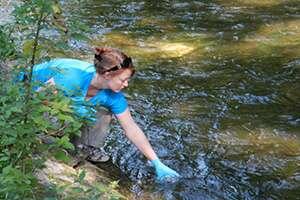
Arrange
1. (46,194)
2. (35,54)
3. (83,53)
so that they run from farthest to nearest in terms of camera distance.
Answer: (83,53) → (46,194) → (35,54)

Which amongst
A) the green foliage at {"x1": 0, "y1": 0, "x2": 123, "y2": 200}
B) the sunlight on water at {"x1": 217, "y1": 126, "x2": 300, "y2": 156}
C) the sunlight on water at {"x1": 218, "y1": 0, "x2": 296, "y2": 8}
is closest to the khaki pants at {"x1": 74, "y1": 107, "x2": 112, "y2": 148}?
the sunlight on water at {"x1": 217, "y1": 126, "x2": 300, "y2": 156}

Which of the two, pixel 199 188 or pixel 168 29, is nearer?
pixel 199 188

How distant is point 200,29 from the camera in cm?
741

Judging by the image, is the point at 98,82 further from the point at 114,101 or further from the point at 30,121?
the point at 30,121

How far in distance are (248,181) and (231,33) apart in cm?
315

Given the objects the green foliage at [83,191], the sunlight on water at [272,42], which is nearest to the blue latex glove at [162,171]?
the green foliage at [83,191]

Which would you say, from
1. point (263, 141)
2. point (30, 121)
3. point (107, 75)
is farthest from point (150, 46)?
point (30, 121)

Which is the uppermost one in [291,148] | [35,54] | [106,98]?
[35,54]

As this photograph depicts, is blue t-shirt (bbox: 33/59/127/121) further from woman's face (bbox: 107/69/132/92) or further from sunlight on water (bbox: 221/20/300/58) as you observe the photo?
sunlight on water (bbox: 221/20/300/58)

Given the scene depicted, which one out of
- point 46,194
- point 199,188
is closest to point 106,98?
point 199,188

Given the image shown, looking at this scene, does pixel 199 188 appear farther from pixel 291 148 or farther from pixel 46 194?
pixel 46 194

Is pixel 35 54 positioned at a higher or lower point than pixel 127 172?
higher

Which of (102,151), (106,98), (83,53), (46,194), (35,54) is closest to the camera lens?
(35,54)

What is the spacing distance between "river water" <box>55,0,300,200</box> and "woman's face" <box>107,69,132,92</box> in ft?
2.24
